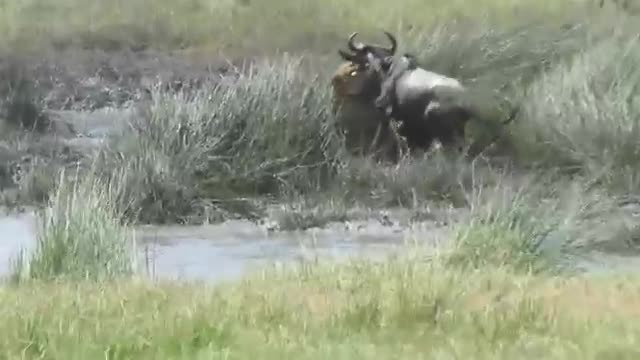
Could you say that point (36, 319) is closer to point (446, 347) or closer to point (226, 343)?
point (226, 343)

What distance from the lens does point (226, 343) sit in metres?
6.93

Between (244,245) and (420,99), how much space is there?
4.23 meters

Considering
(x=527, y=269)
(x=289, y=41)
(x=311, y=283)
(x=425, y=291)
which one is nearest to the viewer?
(x=425, y=291)

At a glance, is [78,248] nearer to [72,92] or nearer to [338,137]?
[338,137]

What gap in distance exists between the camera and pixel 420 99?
15.7m

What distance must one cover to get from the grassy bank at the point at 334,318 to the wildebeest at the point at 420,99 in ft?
22.8

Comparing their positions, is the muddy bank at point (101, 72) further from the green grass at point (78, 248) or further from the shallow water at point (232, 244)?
the green grass at point (78, 248)

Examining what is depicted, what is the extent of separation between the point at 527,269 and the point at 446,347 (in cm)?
262

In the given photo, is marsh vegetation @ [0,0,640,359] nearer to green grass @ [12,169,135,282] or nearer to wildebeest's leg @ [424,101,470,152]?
green grass @ [12,169,135,282]

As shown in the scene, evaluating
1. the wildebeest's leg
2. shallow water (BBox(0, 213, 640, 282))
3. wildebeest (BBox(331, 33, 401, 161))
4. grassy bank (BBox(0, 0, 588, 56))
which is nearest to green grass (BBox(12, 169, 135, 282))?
shallow water (BBox(0, 213, 640, 282))

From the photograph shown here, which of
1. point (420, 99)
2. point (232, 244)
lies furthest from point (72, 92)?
point (232, 244)

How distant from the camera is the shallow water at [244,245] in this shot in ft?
34.6

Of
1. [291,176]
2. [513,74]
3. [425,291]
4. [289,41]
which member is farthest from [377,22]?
[425,291]

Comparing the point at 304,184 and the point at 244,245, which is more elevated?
the point at 244,245
